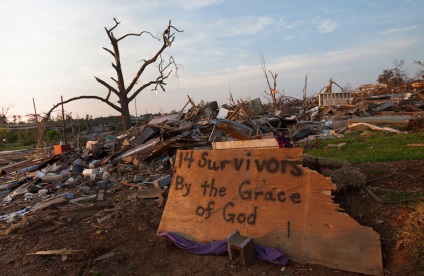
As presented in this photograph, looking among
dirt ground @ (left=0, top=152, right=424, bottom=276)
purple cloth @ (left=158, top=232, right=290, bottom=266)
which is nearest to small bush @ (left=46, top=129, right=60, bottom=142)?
dirt ground @ (left=0, top=152, right=424, bottom=276)

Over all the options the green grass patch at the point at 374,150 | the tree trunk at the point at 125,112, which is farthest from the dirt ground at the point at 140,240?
the tree trunk at the point at 125,112

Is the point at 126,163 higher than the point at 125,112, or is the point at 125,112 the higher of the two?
the point at 125,112

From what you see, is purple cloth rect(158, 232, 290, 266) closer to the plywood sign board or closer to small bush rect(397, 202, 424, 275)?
the plywood sign board

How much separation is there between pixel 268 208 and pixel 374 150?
5453mm

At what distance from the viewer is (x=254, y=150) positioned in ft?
14.0

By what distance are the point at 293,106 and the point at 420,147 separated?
55.5 feet

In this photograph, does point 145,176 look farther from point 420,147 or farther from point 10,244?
point 420,147

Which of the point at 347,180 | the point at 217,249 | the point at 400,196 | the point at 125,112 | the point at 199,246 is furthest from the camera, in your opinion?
the point at 125,112

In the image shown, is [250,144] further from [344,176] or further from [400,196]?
[400,196]

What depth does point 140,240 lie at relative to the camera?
4590 millimetres

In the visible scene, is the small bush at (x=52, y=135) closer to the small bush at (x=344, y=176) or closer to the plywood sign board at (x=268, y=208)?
the plywood sign board at (x=268, y=208)

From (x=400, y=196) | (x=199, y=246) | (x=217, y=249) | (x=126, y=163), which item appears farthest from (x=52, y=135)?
(x=400, y=196)

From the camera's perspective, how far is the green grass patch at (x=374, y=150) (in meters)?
7.00

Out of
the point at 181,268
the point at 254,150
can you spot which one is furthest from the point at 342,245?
the point at 181,268
